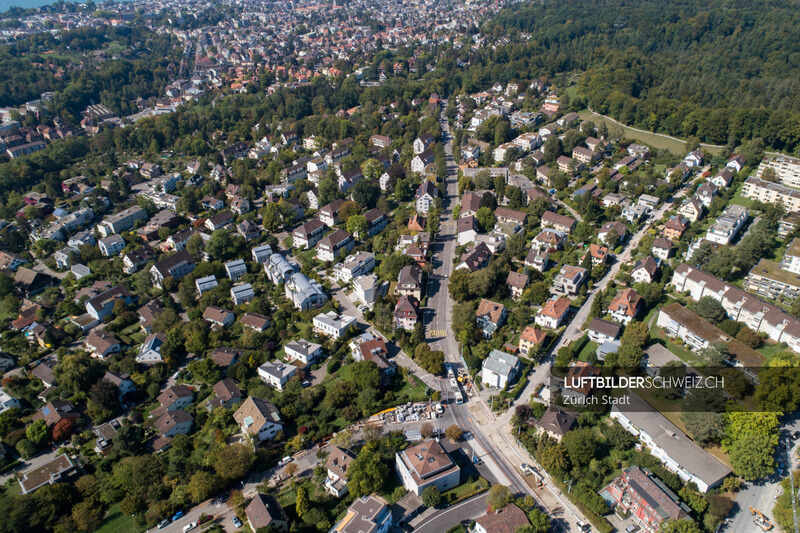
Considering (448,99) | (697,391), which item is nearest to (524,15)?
(448,99)

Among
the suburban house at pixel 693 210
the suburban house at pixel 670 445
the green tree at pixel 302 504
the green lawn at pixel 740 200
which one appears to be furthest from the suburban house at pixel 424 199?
the green tree at pixel 302 504

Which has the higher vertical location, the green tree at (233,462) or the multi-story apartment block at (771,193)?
the multi-story apartment block at (771,193)

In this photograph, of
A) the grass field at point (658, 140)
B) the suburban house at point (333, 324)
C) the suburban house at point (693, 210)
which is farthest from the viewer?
the grass field at point (658, 140)

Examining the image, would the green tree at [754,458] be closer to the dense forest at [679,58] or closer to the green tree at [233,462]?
the green tree at [233,462]

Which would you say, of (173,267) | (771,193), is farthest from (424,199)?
(771,193)

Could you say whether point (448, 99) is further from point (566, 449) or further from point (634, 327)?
point (566, 449)

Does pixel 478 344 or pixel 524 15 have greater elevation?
pixel 524 15

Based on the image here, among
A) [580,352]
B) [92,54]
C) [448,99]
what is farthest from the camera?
[92,54]
